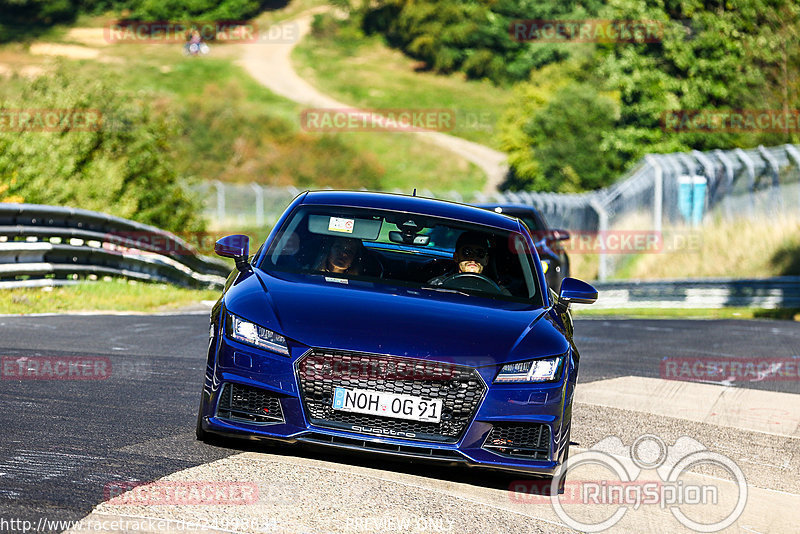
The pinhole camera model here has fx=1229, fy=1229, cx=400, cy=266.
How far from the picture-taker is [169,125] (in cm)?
3186

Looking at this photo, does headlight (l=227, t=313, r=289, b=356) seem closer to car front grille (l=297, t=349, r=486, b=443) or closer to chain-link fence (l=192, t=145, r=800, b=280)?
car front grille (l=297, t=349, r=486, b=443)

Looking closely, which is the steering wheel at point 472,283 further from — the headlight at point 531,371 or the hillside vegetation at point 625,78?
the hillside vegetation at point 625,78

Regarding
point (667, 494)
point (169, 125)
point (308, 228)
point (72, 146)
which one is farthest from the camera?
point (169, 125)

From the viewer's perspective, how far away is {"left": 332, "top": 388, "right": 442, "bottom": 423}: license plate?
19.8 ft

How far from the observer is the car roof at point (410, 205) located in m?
7.68

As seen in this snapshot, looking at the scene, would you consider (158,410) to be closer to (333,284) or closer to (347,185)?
(333,284)

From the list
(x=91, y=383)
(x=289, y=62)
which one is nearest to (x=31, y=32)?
(x=289, y=62)

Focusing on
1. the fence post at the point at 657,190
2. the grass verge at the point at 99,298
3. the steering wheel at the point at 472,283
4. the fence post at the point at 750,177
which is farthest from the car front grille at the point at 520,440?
the fence post at the point at 657,190

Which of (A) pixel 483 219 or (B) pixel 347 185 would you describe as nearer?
(A) pixel 483 219

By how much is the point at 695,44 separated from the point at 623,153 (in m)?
7.43

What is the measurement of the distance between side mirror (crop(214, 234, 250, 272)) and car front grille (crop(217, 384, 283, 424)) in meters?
1.18

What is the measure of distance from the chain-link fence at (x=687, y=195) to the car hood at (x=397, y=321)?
22.9 meters

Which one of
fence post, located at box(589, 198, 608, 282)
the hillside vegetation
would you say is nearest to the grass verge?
fence post, located at box(589, 198, 608, 282)

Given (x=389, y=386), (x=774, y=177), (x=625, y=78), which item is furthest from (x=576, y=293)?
(x=625, y=78)
